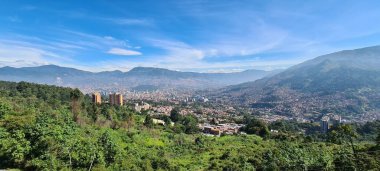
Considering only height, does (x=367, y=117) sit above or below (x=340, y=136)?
below

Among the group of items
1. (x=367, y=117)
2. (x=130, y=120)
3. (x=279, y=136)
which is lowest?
(x=367, y=117)

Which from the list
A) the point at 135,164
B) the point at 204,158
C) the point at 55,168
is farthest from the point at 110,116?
the point at 55,168

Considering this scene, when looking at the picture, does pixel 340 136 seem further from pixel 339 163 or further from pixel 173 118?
pixel 173 118

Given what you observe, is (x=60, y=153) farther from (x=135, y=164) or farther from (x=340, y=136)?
(x=340, y=136)

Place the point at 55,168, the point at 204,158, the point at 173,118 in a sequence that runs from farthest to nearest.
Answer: the point at 173,118, the point at 204,158, the point at 55,168

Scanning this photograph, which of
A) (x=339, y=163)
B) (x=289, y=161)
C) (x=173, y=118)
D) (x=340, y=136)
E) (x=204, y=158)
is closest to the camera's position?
(x=339, y=163)

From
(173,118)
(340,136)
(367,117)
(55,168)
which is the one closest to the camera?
(55,168)

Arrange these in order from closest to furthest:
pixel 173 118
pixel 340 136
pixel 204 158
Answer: pixel 204 158, pixel 340 136, pixel 173 118

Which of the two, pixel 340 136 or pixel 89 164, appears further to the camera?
pixel 340 136

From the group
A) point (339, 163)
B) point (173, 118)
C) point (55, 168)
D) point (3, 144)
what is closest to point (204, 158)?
point (339, 163)
